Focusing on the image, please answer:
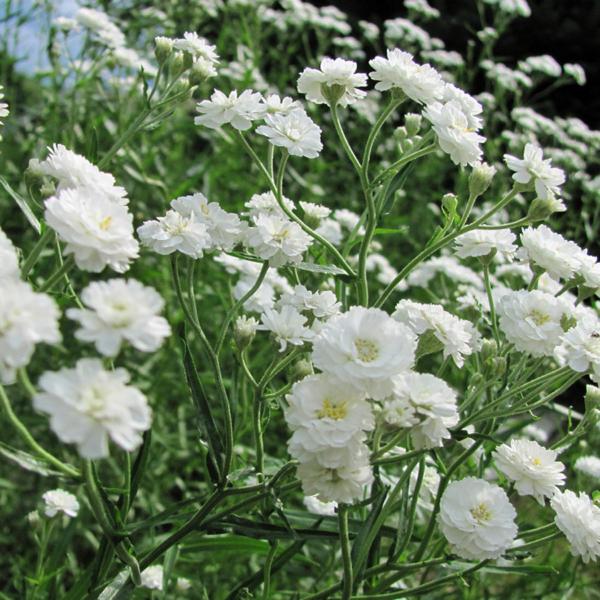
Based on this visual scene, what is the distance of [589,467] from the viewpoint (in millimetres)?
1690

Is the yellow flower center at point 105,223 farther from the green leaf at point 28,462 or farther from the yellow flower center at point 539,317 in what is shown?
the yellow flower center at point 539,317

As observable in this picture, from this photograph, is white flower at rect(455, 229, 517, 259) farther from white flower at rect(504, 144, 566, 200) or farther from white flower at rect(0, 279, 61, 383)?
white flower at rect(0, 279, 61, 383)

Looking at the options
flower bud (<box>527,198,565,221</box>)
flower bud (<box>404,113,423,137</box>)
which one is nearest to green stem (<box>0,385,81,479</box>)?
flower bud (<box>527,198,565,221</box>)

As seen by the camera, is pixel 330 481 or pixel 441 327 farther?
pixel 441 327

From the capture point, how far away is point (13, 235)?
2.50 metres

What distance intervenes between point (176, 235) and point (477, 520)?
0.50m

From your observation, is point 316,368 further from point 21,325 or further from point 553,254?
point 21,325

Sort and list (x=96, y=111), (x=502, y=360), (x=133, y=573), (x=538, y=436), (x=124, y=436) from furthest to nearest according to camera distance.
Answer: (x=96, y=111)
(x=538, y=436)
(x=502, y=360)
(x=133, y=573)
(x=124, y=436)

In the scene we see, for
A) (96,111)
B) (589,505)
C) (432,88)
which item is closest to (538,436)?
(589,505)

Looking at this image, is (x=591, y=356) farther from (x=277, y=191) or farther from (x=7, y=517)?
(x=7, y=517)

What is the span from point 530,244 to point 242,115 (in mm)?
441

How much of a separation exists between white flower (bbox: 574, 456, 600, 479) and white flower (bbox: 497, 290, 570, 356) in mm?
666

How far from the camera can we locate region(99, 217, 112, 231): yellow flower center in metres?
0.76

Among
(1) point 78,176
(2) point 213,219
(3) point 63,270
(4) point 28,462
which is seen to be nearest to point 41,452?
(4) point 28,462
